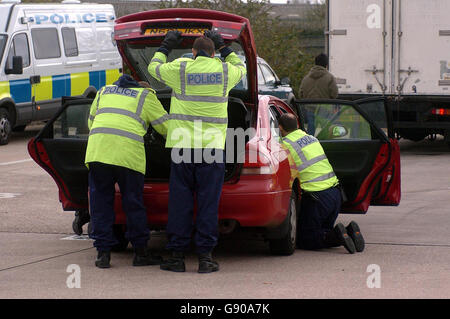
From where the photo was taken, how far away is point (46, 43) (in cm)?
1941

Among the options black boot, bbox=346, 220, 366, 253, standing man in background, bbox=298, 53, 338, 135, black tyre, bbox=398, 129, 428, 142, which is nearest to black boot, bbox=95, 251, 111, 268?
black boot, bbox=346, 220, 366, 253

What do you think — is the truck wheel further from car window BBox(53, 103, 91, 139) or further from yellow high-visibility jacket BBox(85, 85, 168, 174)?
yellow high-visibility jacket BBox(85, 85, 168, 174)

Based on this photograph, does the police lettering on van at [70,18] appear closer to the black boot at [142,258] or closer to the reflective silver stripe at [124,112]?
the reflective silver stripe at [124,112]

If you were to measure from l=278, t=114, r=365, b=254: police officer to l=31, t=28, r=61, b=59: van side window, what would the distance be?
11.3m

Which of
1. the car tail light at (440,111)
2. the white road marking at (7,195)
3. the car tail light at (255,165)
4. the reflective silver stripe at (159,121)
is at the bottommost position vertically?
the car tail light at (440,111)

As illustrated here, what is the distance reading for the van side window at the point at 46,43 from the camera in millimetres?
19092

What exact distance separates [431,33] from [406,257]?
358 inches

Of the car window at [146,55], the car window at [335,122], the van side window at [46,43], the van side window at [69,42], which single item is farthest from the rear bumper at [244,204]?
the van side window at [69,42]

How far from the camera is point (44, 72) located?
19203 mm

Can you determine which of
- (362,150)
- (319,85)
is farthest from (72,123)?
(319,85)

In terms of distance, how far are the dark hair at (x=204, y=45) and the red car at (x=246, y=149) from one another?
0.53 feet

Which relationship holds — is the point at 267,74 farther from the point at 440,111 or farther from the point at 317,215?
the point at 317,215
